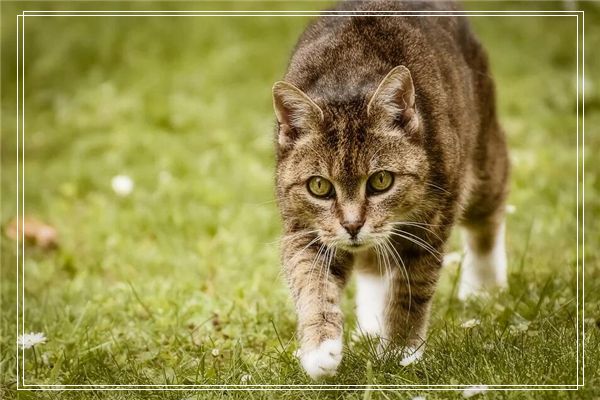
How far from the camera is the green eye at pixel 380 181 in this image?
353cm

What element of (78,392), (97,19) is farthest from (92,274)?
(97,19)

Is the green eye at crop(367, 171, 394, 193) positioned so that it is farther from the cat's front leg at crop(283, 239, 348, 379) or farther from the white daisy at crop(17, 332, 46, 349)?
the white daisy at crop(17, 332, 46, 349)

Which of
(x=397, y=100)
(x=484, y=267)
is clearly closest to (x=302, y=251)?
(x=397, y=100)

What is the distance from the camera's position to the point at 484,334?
12.3 feet

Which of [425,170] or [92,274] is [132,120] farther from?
[425,170]

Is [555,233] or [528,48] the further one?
[528,48]

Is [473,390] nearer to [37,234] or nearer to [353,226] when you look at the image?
[353,226]

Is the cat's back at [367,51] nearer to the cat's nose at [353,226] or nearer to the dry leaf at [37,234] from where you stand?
the cat's nose at [353,226]

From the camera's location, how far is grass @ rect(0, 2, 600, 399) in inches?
144

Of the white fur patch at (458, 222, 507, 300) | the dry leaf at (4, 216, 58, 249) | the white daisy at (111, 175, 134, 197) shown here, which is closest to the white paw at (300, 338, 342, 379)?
the white fur patch at (458, 222, 507, 300)

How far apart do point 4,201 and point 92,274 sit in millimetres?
1778

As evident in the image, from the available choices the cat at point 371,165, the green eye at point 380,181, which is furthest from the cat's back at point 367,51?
the green eye at point 380,181

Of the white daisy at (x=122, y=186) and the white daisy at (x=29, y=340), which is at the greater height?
the white daisy at (x=122, y=186)

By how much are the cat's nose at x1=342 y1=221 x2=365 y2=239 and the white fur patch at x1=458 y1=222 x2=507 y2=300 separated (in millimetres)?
1479
